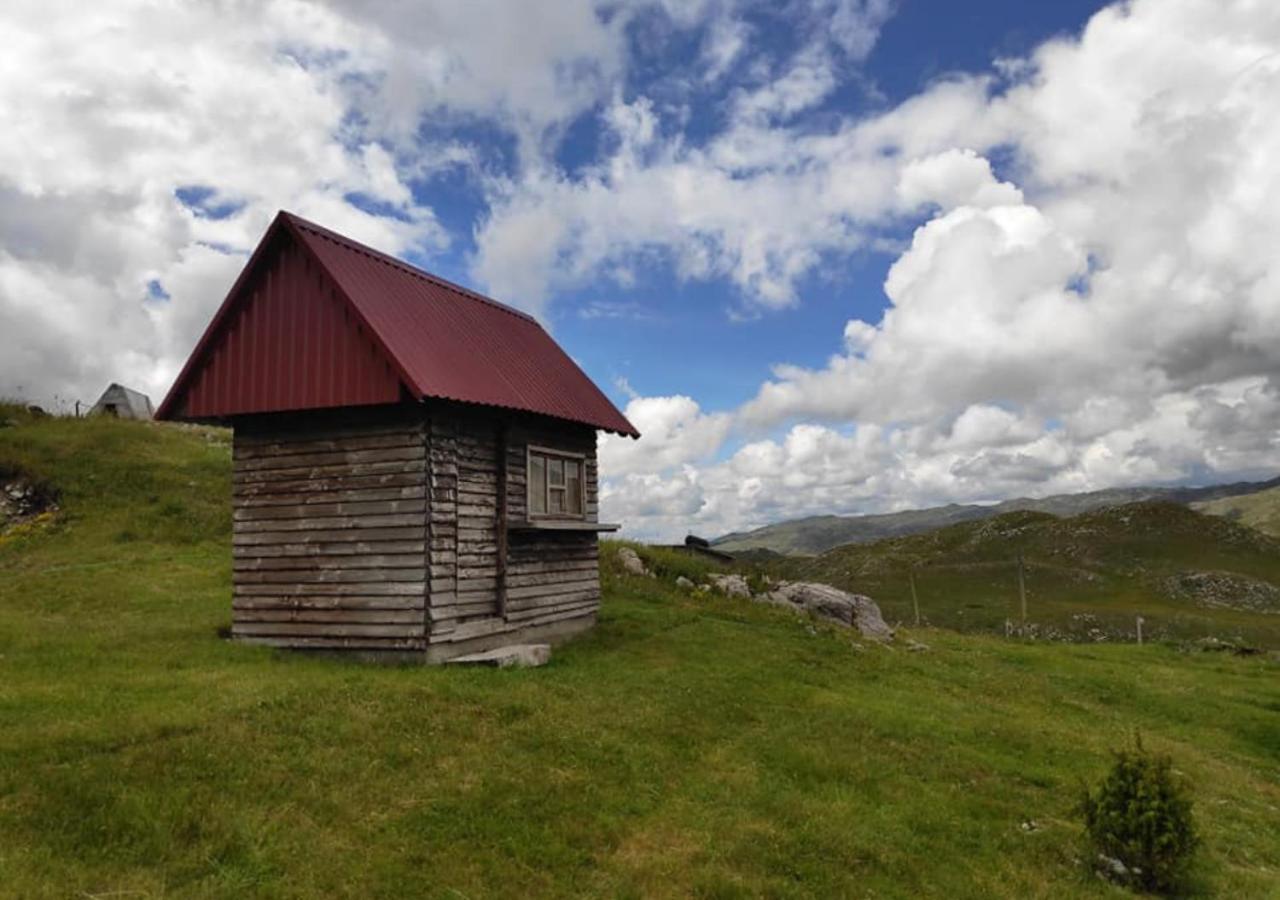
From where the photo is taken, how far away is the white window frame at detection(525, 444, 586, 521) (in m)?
21.2

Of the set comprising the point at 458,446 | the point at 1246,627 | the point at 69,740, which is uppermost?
the point at 458,446

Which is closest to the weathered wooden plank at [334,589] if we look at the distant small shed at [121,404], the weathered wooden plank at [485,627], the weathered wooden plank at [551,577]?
the weathered wooden plank at [485,627]

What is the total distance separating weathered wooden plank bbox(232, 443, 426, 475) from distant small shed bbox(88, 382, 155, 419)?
49.1 meters

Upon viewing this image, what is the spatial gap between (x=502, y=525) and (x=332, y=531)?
12.5 feet

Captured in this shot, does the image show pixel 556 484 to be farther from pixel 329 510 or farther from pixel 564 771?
pixel 564 771

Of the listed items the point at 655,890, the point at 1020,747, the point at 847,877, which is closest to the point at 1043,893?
the point at 847,877

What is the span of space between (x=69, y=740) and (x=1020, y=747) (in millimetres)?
15956

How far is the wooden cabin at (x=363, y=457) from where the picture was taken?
703 inches

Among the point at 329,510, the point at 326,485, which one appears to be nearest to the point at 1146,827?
the point at 329,510

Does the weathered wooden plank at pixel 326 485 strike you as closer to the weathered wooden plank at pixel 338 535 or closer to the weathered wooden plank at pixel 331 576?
the weathered wooden plank at pixel 338 535

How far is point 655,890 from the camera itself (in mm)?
9328

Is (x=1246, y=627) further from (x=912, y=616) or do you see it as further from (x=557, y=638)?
(x=557, y=638)

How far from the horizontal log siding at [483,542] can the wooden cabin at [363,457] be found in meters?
0.05

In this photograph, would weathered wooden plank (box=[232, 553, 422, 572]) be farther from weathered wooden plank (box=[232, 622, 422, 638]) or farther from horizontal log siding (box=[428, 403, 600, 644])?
weathered wooden plank (box=[232, 622, 422, 638])
